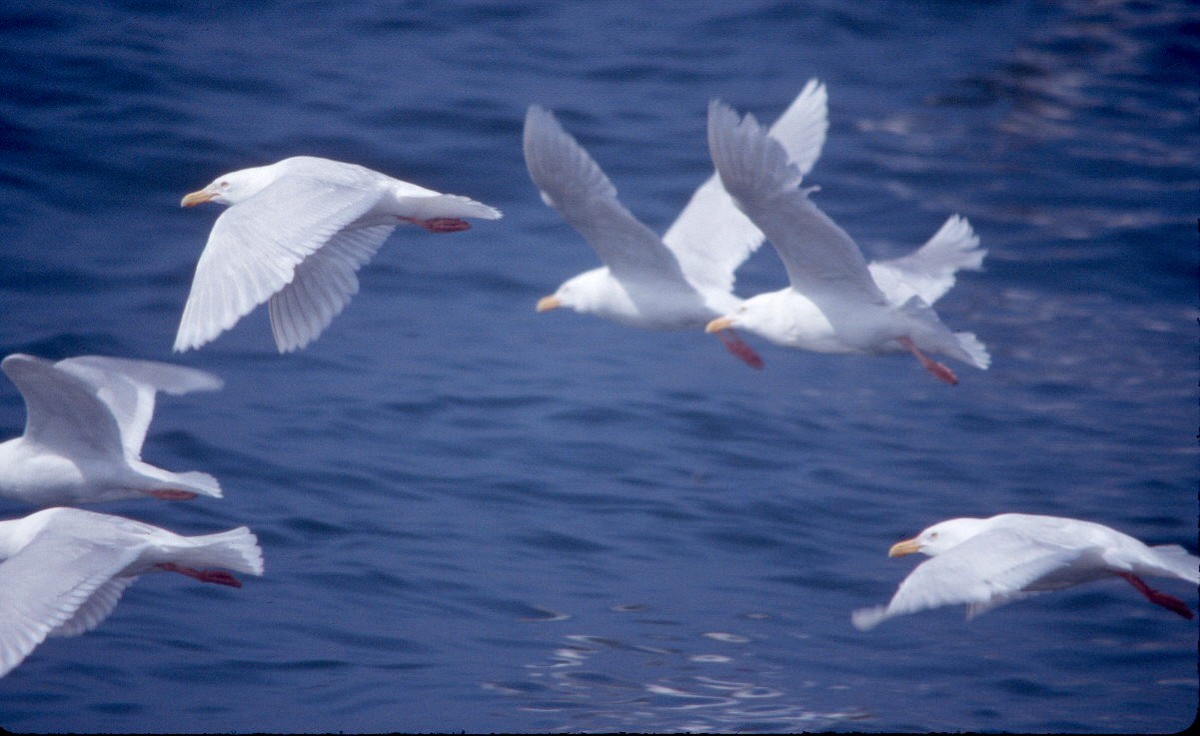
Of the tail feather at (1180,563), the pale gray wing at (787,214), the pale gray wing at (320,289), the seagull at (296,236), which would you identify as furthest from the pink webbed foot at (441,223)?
the tail feather at (1180,563)

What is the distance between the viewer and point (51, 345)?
12234 millimetres

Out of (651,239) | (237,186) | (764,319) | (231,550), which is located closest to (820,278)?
(764,319)

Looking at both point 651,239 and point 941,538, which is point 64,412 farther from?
point 941,538

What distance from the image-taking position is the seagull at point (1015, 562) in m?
6.36

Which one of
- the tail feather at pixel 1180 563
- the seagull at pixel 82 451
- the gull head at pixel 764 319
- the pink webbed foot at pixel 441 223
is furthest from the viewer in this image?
the gull head at pixel 764 319

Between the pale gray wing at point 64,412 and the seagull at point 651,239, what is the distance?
2.81m

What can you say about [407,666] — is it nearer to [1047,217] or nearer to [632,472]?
[632,472]

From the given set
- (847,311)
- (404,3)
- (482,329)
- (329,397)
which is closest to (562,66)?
(404,3)

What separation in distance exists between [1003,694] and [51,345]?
7888 mm

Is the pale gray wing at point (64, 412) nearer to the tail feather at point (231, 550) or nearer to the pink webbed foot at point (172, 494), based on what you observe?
the pink webbed foot at point (172, 494)

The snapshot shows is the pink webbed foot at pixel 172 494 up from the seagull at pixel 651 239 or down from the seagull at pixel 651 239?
down

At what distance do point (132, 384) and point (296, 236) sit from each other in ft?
7.64

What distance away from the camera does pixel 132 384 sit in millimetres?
8719

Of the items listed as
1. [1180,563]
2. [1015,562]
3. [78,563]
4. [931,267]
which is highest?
[931,267]
